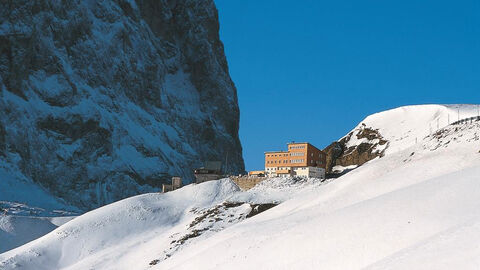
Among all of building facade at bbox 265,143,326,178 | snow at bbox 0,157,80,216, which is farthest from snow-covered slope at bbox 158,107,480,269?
snow at bbox 0,157,80,216

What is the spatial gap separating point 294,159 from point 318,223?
49.1 meters

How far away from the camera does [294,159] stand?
8025 centimetres

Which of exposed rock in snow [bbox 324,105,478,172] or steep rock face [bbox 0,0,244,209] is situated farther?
steep rock face [bbox 0,0,244,209]

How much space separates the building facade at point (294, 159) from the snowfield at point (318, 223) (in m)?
10.3

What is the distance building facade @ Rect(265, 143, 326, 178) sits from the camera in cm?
7819

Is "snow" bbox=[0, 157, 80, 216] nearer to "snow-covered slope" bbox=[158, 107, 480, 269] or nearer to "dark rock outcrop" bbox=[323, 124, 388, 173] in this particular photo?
"dark rock outcrop" bbox=[323, 124, 388, 173]

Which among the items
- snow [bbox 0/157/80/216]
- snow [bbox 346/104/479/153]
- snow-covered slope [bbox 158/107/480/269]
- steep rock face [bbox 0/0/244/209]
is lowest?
snow-covered slope [bbox 158/107/480/269]

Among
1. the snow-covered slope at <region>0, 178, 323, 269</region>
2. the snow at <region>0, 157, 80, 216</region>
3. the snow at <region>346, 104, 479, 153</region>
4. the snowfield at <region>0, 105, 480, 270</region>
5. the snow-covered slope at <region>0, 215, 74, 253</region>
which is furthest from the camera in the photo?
the snow at <region>0, 157, 80, 216</region>

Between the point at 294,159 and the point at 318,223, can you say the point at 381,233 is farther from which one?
the point at 294,159

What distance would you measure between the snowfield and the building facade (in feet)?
33.9

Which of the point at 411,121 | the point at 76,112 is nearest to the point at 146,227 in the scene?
the point at 411,121

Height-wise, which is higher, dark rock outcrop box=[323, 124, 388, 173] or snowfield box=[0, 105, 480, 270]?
dark rock outcrop box=[323, 124, 388, 173]

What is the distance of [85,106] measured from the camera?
169m

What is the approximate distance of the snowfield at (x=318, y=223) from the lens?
24438mm
